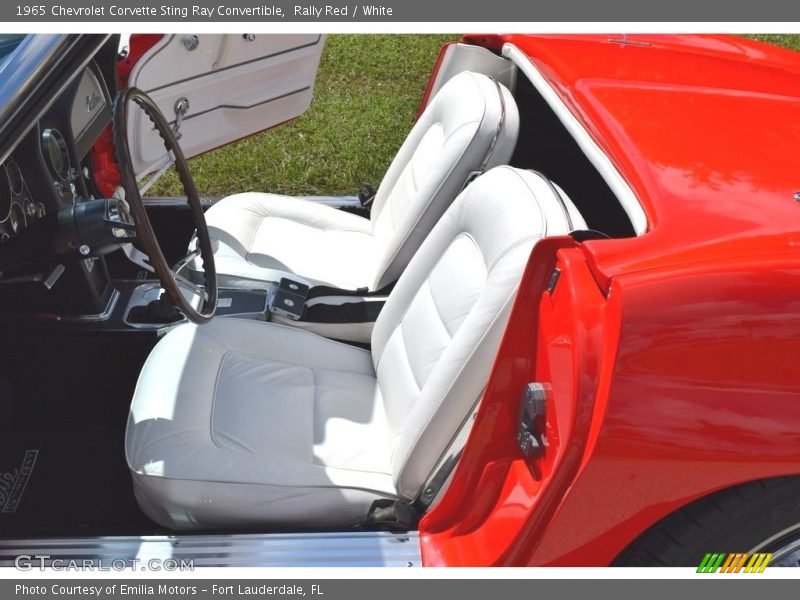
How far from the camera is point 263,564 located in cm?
149

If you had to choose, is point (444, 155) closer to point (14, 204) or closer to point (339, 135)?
point (14, 204)

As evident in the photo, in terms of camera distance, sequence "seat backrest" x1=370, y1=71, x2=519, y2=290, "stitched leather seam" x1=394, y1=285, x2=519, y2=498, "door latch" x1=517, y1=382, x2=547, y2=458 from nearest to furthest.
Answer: "door latch" x1=517, y1=382, x2=547, y2=458
"stitched leather seam" x1=394, y1=285, x2=519, y2=498
"seat backrest" x1=370, y1=71, x2=519, y2=290

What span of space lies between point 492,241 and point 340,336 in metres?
0.83

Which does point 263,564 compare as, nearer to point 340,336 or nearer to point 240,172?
point 340,336

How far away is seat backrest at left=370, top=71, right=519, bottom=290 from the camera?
2141mm

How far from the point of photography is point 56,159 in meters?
1.98

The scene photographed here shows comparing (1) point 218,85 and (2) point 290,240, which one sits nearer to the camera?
(1) point 218,85

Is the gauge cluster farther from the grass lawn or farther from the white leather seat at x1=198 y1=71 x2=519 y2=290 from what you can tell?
the grass lawn

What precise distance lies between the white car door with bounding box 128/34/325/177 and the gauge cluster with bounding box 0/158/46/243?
0.55 meters

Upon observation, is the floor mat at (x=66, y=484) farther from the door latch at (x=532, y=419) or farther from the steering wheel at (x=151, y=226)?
the door latch at (x=532, y=419)

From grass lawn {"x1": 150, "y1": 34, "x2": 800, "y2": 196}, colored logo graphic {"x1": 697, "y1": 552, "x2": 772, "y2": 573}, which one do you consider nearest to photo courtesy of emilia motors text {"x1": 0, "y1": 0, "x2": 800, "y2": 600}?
colored logo graphic {"x1": 697, "y1": 552, "x2": 772, "y2": 573}

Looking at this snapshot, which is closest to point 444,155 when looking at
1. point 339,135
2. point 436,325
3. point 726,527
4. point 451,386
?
point 436,325

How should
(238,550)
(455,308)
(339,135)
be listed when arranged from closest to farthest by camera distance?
(238,550)
(455,308)
(339,135)

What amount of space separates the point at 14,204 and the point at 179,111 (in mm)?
851
